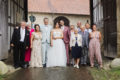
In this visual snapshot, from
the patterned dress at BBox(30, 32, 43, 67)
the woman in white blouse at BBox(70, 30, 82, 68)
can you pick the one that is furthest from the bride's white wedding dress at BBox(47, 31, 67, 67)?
the woman in white blouse at BBox(70, 30, 82, 68)

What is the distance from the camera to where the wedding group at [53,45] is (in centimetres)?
759

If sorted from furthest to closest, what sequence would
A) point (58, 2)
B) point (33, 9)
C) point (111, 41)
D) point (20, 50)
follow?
point (58, 2)
point (33, 9)
point (111, 41)
point (20, 50)

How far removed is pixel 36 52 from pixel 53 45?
2.29 ft

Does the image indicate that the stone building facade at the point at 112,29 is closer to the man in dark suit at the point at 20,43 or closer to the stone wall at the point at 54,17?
the man in dark suit at the point at 20,43

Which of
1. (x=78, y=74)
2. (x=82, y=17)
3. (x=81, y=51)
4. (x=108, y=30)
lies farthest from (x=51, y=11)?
(x=78, y=74)

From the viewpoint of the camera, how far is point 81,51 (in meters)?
7.89

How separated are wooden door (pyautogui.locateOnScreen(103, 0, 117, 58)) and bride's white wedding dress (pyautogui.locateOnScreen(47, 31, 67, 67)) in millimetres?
2169

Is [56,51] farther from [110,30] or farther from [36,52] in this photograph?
[110,30]

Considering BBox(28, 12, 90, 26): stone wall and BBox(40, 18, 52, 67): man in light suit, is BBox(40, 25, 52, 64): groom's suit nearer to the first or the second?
BBox(40, 18, 52, 67): man in light suit

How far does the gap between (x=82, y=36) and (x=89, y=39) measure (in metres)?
0.29

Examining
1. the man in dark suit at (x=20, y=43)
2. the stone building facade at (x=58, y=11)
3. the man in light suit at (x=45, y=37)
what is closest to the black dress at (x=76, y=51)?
the man in light suit at (x=45, y=37)

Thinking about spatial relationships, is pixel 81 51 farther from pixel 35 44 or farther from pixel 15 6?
pixel 15 6

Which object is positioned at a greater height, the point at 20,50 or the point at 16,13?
the point at 16,13

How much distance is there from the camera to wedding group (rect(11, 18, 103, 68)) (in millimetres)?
7590
